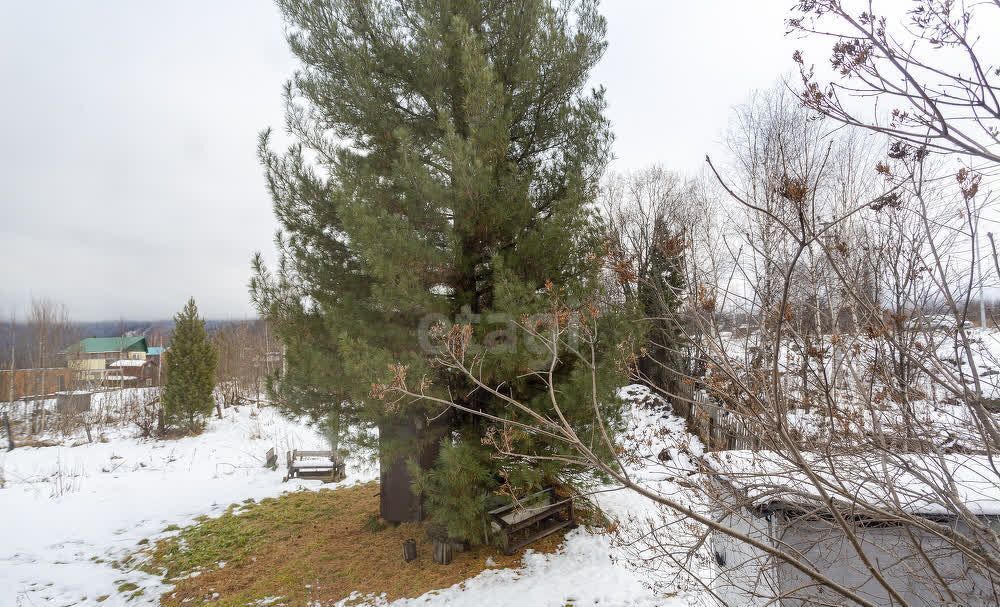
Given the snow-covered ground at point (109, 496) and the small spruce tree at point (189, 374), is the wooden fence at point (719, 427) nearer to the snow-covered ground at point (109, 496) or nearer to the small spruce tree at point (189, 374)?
the snow-covered ground at point (109, 496)

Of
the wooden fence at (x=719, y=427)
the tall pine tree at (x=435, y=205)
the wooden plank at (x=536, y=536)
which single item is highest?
the tall pine tree at (x=435, y=205)

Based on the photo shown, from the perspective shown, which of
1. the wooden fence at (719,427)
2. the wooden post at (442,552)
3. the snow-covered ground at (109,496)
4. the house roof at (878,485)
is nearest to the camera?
the house roof at (878,485)

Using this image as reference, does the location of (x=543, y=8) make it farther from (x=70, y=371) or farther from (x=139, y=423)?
(x=70, y=371)

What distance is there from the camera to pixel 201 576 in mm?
4777

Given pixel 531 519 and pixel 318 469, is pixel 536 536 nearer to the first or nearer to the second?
pixel 531 519

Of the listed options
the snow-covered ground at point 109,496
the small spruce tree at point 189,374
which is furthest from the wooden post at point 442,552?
the small spruce tree at point 189,374

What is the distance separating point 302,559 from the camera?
4992 millimetres

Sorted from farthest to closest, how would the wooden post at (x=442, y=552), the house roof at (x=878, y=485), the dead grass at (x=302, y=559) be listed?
1. the wooden post at (x=442, y=552)
2. the dead grass at (x=302, y=559)
3. the house roof at (x=878, y=485)

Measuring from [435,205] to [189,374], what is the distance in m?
11.8

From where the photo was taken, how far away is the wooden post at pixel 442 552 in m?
4.62

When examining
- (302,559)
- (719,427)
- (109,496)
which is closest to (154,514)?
(109,496)

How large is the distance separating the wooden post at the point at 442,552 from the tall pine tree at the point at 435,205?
0.32 m

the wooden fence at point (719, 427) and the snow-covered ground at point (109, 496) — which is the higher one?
the wooden fence at point (719, 427)

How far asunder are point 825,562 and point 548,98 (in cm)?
504
